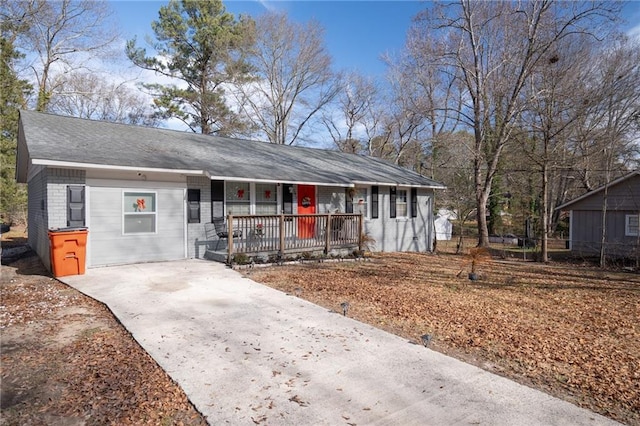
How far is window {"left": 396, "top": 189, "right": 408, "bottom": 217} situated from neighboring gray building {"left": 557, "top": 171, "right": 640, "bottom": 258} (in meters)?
7.14

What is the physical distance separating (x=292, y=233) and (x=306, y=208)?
1895mm

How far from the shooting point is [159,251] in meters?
8.95

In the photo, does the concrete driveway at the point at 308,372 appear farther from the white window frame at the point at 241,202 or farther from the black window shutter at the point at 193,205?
the white window frame at the point at 241,202

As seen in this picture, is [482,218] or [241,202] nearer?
[241,202]

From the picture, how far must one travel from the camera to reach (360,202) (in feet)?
43.2

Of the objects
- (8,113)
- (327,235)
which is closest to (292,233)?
(327,235)

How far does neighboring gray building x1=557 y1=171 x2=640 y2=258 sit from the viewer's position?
48.1 feet

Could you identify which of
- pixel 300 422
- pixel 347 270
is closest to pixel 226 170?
pixel 347 270

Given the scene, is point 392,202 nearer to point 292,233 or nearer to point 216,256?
point 292,233

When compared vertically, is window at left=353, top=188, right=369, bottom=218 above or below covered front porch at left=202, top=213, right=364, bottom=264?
above

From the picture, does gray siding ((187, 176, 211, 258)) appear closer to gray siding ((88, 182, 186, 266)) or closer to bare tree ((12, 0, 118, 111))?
gray siding ((88, 182, 186, 266))

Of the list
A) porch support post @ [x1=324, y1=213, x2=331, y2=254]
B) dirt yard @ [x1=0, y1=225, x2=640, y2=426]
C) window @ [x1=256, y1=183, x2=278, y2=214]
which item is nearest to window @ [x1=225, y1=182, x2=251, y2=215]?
window @ [x1=256, y1=183, x2=278, y2=214]

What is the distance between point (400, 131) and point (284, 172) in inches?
708

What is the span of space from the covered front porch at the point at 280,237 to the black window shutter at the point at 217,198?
12.5 inches
